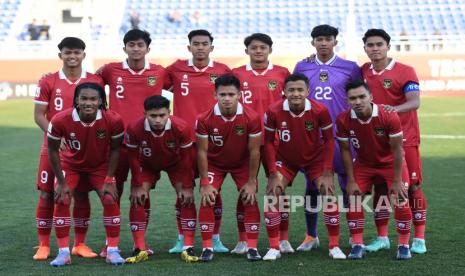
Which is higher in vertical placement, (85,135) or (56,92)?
(56,92)

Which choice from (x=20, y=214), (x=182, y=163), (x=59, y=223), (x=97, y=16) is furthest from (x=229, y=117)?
(x=97, y=16)

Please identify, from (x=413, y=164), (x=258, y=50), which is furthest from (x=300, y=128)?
(x=413, y=164)

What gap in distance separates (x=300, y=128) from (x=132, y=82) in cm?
155

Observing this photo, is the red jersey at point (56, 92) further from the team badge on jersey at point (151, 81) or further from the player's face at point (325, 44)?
the player's face at point (325, 44)

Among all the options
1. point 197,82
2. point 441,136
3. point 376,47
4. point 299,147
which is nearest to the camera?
point 299,147

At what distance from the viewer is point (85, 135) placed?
7254 mm

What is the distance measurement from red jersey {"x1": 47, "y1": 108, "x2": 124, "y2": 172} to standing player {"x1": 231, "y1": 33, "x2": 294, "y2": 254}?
128 cm

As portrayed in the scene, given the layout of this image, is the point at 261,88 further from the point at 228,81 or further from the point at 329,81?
the point at 228,81

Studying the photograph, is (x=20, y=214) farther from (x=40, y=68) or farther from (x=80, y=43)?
(x=40, y=68)

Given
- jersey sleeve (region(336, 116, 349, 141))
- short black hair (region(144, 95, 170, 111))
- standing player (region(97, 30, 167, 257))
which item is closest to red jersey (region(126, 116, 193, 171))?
short black hair (region(144, 95, 170, 111))

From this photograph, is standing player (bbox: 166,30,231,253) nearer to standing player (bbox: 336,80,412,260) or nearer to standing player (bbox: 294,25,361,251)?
standing player (bbox: 294,25,361,251)

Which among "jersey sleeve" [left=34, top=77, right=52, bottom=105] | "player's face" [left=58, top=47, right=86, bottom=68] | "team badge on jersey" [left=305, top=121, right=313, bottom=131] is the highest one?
"player's face" [left=58, top=47, right=86, bottom=68]

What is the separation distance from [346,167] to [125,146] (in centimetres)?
188

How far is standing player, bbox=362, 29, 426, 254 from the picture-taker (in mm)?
7646
